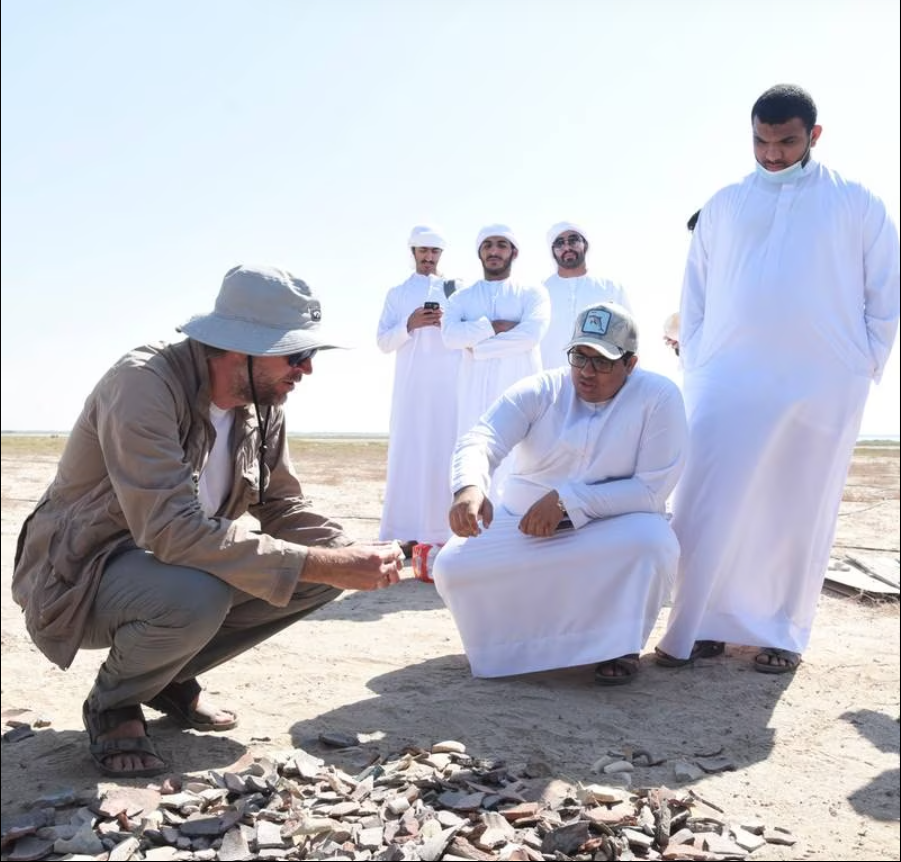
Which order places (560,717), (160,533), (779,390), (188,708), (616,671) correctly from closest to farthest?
(160,533), (188,708), (560,717), (616,671), (779,390)

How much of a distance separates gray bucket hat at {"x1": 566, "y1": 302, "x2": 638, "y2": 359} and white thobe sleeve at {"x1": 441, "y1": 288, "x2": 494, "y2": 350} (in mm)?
2812

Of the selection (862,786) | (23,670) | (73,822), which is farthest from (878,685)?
(23,670)

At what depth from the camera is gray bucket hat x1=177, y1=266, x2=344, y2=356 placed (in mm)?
3422

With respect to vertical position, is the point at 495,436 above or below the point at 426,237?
below

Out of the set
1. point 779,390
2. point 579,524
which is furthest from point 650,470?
point 779,390

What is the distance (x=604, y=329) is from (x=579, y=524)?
86 cm

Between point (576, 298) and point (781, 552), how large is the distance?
3462 mm

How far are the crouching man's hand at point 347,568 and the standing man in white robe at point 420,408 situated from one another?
4.65 metres

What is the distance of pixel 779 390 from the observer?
5000 millimetres

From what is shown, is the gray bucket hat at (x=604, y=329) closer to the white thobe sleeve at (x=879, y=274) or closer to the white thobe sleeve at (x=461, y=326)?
the white thobe sleeve at (x=879, y=274)

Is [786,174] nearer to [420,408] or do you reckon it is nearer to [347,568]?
[347,568]

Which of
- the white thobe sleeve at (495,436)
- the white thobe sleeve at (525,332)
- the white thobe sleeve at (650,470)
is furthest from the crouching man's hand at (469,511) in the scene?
the white thobe sleeve at (525,332)

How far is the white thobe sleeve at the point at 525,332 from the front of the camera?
24.4 feet

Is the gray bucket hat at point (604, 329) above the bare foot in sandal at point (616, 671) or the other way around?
above
